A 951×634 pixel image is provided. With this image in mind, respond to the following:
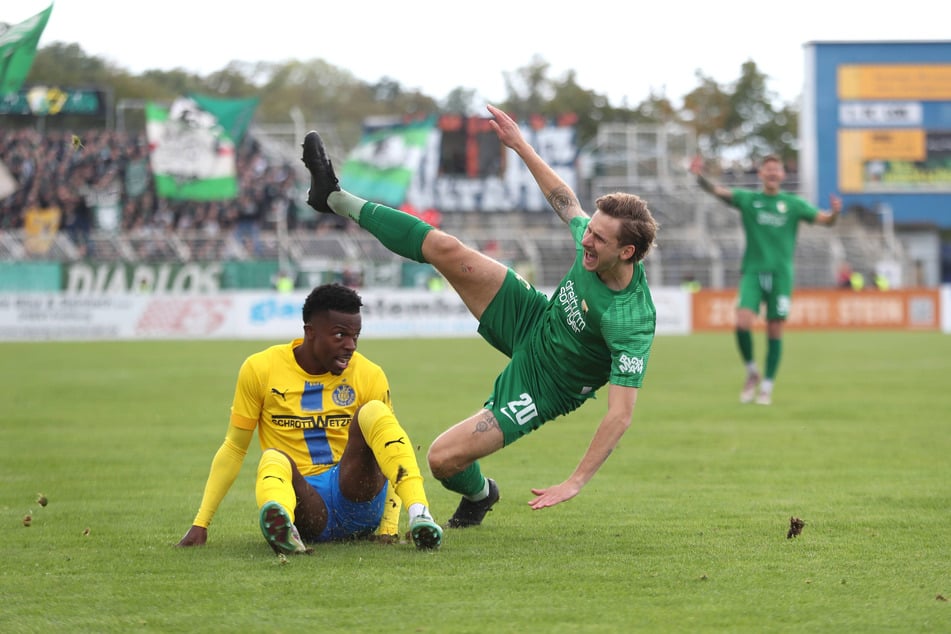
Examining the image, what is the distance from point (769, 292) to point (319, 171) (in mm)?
8380

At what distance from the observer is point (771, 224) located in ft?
47.0

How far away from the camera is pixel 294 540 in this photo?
568 cm

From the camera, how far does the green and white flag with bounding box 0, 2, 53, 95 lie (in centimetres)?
775

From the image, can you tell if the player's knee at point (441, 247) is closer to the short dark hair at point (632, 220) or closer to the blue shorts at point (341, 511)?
the short dark hair at point (632, 220)

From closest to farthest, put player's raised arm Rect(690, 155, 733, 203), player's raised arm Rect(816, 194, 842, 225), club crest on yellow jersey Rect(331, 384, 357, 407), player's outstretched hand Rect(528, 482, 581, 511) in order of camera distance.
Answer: player's outstretched hand Rect(528, 482, 581, 511)
club crest on yellow jersey Rect(331, 384, 357, 407)
player's raised arm Rect(816, 194, 842, 225)
player's raised arm Rect(690, 155, 733, 203)

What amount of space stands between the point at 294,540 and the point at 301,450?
592mm

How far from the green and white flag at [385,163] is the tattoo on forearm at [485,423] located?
134 feet

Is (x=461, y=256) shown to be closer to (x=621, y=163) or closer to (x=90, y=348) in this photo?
(x=90, y=348)

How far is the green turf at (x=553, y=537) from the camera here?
15.4 ft

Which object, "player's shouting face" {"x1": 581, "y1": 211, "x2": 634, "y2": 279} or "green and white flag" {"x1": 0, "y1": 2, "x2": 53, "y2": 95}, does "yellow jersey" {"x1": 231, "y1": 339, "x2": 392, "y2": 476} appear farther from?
"green and white flag" {"x1": 0, "y1": 2, "x2": 53, "y2": 95}

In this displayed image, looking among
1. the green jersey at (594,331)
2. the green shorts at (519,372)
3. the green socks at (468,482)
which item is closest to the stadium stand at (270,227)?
the green shorts at (519,372)

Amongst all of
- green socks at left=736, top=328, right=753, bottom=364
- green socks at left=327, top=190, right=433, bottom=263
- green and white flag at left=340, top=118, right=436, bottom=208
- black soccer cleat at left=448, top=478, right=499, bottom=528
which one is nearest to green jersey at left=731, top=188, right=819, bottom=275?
green socks at left=736, top=328, right=753, bottom=364

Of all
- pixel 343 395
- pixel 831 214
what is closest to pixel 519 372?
pixel 343 395

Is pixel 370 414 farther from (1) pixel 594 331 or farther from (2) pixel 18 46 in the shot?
(2) pixel 18 46
